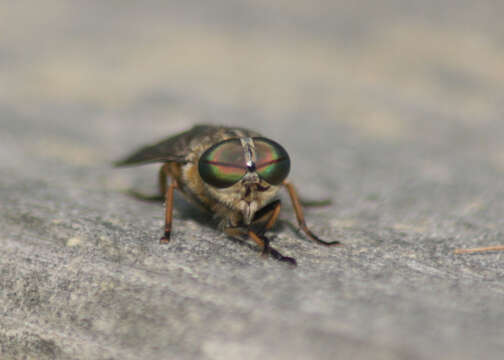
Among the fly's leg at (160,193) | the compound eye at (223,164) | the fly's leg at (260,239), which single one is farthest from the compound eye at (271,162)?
the fly's leg at (160,193)

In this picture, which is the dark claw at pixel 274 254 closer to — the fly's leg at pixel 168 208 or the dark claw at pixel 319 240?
the dark claw at pixel 319 240

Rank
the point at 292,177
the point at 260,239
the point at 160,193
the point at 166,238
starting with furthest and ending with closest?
1. the point at 292,177
2. the point at 160,193
3. the point at 166,238
4. the point at 260,239

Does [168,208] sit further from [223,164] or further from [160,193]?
[160,193]

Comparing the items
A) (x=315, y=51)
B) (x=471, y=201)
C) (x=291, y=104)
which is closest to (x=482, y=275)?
(x=471, y=201)

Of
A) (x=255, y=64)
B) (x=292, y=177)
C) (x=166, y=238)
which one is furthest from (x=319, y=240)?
(x=255, y=64)

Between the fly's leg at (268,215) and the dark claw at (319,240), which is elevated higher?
the fly's leg at (268,215)

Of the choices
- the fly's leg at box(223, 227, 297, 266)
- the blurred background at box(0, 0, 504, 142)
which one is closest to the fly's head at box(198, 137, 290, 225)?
the fly's leg at box(223, 227, 297, 266)

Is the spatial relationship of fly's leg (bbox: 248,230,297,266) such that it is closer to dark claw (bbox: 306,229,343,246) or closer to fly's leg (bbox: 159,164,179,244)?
dark claw (bbox: 306,229,343,246)

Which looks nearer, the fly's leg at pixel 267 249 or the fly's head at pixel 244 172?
the fly's leg at pixel 267 249
